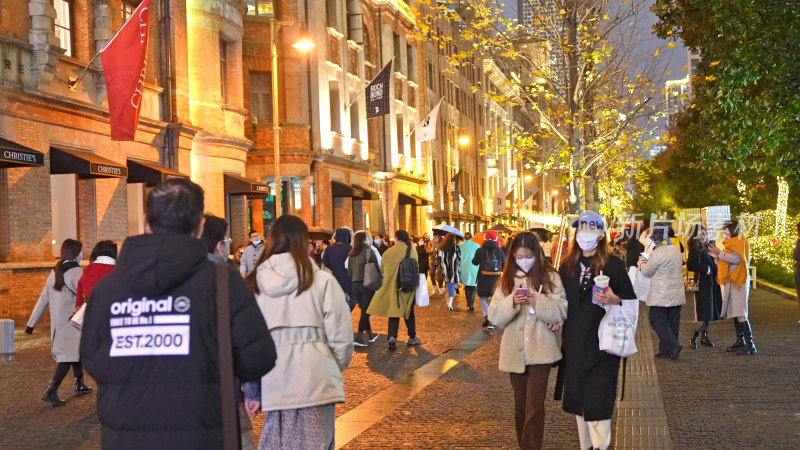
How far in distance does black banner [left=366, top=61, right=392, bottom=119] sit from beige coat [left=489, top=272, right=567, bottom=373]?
98.2ft

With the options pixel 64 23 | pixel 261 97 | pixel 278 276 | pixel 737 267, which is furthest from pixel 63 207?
pixel 278 276

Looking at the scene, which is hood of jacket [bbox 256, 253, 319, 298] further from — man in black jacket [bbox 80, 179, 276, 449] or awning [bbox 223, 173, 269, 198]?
awning [bbox 223, 173, 269, 198]

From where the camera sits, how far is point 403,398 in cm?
1104

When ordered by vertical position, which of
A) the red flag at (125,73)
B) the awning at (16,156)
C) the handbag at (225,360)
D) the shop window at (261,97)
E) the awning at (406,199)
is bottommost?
the handbag at (225,360)

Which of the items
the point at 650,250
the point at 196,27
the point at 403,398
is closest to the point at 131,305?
the point at 403,398

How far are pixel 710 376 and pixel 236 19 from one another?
22.1 m

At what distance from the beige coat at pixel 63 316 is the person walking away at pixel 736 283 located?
835 cm

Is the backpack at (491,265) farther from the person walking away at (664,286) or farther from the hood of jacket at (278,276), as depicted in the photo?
the hood of jacket at (278,276)

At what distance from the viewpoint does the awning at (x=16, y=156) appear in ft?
59.8

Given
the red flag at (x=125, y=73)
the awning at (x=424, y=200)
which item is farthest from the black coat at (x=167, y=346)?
the awning at (x=424, y=200)

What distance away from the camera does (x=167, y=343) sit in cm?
376

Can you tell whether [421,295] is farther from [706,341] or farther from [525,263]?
[525,263]

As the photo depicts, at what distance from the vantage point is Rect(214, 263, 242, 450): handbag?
12.3 ft

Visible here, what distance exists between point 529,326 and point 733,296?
8.37 meters
